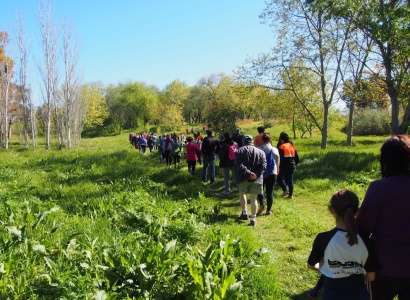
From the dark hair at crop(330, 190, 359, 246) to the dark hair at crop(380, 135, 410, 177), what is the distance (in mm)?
344

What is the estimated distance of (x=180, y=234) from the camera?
16.1 feet

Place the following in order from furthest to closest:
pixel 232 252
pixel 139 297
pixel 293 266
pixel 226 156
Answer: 1. pixel 226 156
2. pixel 293 266
3. pixel 232 252
4. pixel 139 297

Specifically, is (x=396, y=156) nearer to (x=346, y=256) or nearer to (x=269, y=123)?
(x=346, y=256)

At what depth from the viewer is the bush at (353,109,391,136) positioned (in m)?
30.5

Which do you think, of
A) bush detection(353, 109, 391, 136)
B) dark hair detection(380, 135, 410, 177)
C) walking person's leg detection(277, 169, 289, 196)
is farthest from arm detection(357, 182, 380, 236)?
bush detection(353, 109, 391, 136)

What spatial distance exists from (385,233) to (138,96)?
7462 cm

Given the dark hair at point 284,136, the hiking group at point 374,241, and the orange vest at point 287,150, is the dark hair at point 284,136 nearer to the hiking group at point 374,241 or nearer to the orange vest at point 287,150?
the orange vest at point 287,150

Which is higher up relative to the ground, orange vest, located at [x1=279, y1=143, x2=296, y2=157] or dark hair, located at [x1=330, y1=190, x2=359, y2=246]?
orange vest, located at [x1=279, y1=143, x2=296, y2=157]

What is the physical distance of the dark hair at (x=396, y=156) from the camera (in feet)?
7.87

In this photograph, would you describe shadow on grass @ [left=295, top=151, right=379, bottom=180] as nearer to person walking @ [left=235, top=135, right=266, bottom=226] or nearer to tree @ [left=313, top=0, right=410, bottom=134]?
tree @ [left=313, top=0, right=410, bottom=134]

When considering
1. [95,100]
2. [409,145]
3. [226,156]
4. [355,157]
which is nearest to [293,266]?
[409,145]

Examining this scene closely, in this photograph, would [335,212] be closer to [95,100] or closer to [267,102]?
[267,102]

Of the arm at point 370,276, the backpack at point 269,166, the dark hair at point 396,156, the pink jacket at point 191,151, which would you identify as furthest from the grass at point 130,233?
the dark hair at point 396,156

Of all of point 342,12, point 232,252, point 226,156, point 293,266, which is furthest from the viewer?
point 342,12
